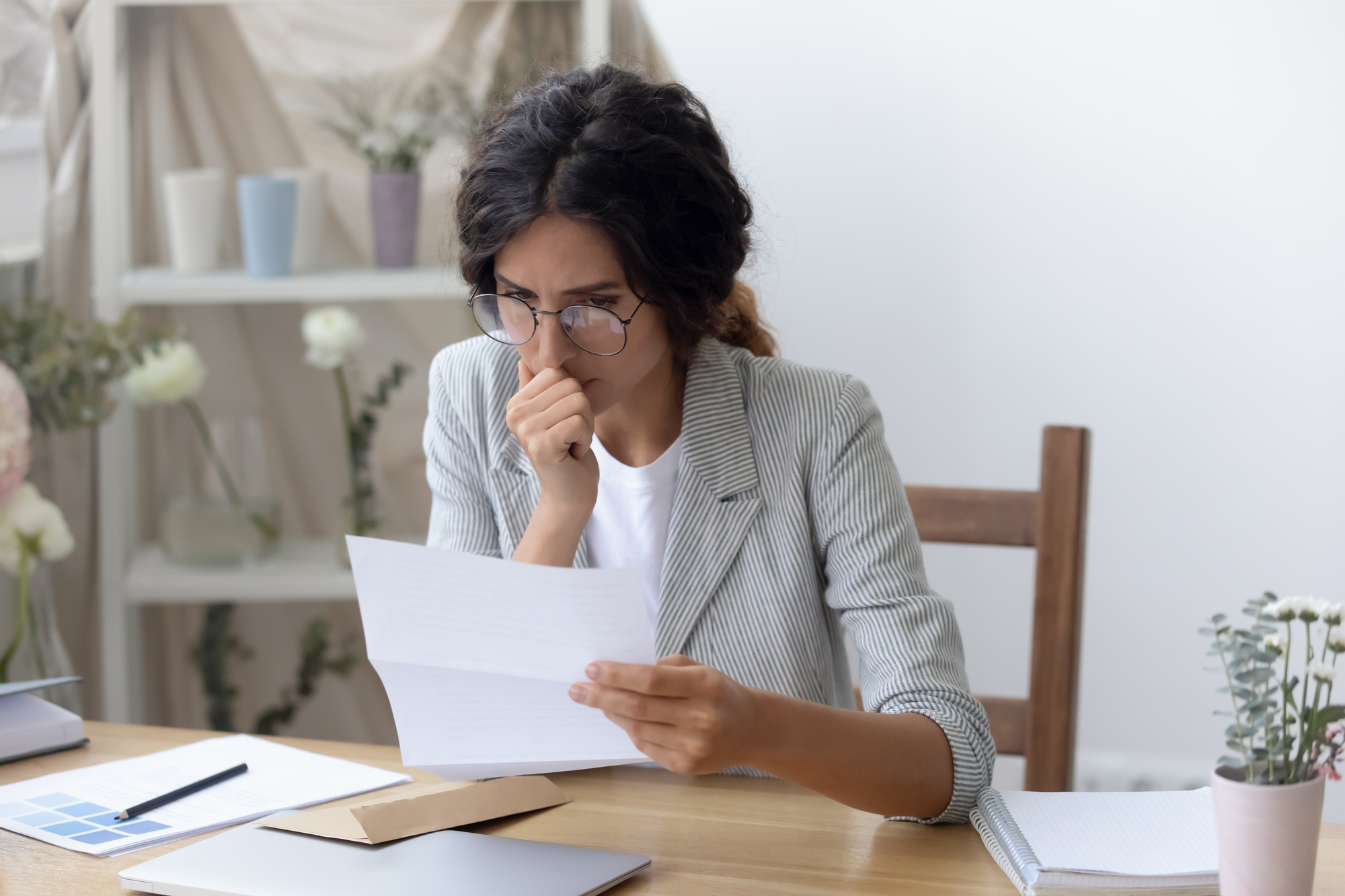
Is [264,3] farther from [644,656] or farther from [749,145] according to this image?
[644,656]

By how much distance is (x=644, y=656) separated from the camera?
86cm

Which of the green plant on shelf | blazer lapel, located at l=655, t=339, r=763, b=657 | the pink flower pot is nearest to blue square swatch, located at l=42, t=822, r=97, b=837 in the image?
blazer lapel, located at l=655, t=339, r=763, b=657

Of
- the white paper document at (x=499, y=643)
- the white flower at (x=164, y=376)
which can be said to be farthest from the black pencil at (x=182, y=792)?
the white flower at (x=164, y=376)

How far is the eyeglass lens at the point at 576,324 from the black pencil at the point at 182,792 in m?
0.46

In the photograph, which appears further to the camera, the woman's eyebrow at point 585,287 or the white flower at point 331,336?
the white flower at point 331,336

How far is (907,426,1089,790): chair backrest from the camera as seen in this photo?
1379mm

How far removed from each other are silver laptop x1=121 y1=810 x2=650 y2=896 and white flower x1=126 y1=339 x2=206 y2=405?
1148 mm

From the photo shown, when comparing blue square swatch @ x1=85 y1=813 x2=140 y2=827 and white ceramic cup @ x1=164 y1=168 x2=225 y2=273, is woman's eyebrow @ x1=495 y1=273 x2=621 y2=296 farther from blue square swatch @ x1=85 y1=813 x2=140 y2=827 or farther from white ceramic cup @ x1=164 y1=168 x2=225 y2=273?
white ceramic cup @ x1=164 y1=168 x2=225 y2=273

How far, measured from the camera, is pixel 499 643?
86 centimetres

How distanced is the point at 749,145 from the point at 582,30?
14.8 inches

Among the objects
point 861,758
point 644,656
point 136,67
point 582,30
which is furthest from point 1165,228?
point 136,67

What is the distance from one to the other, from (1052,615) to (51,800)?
3.33 ft

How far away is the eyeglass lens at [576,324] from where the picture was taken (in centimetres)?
115

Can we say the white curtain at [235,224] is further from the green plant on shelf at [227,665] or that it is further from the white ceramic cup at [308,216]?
the white ceramic cup at [308,216]
